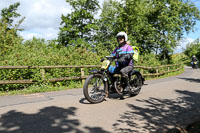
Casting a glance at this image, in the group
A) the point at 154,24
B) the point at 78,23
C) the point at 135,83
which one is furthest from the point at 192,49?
the point at 135,83

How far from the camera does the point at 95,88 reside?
16.5 ft

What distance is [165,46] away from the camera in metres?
28.1

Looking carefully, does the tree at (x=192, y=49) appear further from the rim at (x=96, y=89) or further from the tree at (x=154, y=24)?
the rim at (x=96, y=89)

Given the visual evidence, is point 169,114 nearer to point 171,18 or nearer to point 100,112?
point 100,112

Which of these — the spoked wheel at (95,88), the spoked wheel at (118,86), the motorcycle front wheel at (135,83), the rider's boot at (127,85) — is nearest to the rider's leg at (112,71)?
the spoked wheel at (118,86)

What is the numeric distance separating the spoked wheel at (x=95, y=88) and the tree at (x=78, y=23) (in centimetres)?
2498

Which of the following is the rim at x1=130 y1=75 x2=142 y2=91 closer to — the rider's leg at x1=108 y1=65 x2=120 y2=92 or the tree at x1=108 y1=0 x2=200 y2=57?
the rider's leg at x1=108 y1=65 x2=120 y2=92

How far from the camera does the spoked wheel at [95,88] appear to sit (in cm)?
478

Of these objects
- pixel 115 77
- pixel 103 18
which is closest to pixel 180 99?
pixel 115 77

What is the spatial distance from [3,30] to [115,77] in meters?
11.1

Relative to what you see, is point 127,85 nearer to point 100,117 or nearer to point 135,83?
point 135,83

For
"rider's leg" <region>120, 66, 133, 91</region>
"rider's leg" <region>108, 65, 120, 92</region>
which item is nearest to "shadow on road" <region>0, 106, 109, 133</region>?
"rider's leg" <region>108, 65, 120, 92</region>

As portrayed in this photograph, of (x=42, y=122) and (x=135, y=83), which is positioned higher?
(x=135, y=83)

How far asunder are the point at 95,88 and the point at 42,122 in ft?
6.39
